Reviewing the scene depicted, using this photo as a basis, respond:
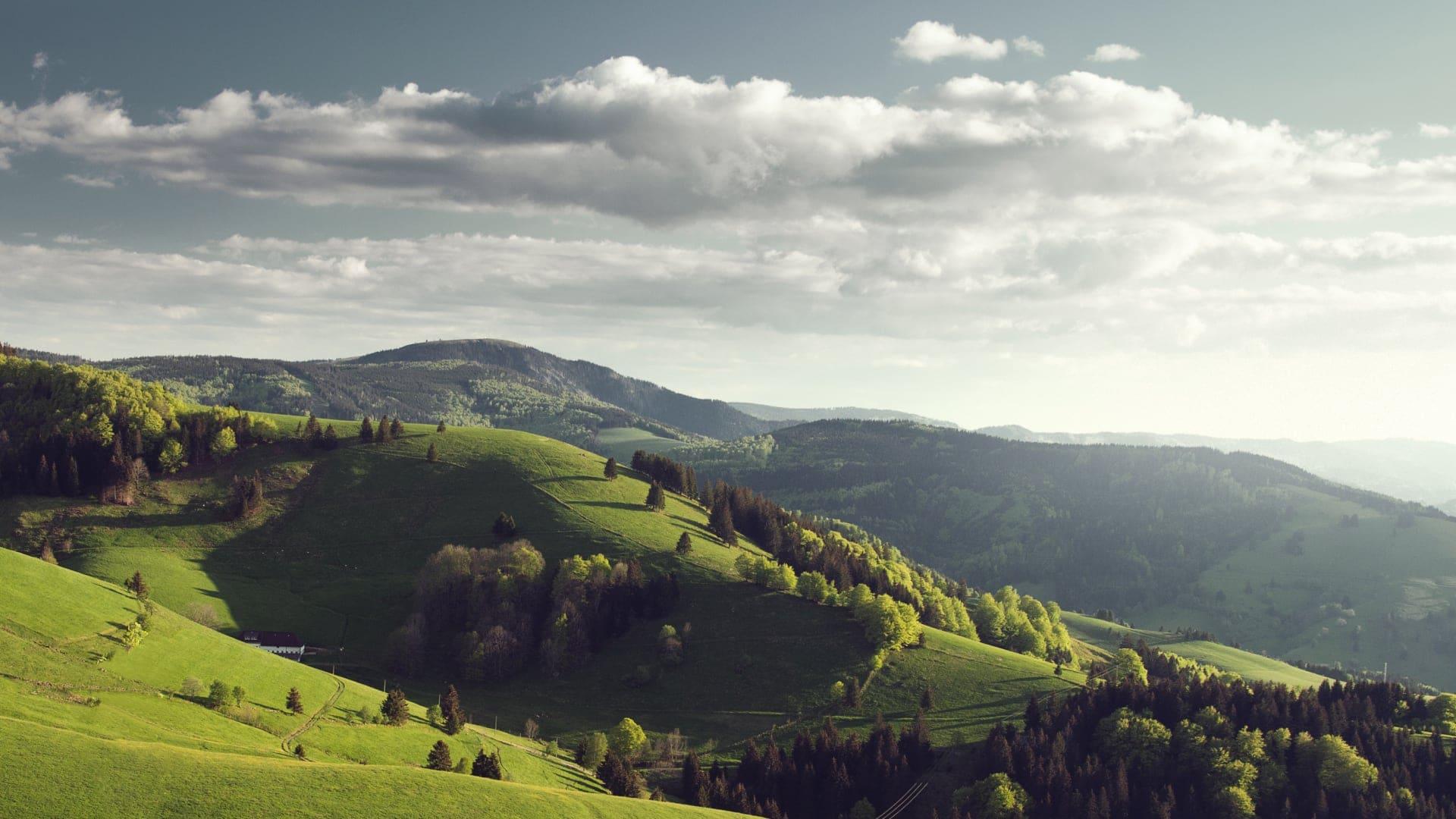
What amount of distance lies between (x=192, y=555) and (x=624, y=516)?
3236 inches

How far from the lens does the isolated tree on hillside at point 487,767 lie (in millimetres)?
81500

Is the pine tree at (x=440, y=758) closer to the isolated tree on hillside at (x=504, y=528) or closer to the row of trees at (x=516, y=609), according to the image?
the row of trees at (x=516, y=609)

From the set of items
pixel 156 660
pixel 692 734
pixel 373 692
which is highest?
pixel 156 660

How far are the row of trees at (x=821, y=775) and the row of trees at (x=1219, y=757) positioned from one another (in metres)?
9.06

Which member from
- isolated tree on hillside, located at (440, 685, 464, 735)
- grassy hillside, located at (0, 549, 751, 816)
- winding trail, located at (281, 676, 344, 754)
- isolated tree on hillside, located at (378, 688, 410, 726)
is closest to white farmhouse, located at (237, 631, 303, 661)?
grassy hillside, located at (0, 549, 751, 816)

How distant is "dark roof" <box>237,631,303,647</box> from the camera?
459ft

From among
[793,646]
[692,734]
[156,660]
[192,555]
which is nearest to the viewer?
[156,660]

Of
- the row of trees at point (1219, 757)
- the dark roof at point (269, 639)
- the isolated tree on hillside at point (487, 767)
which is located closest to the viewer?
the isolated tree on hillside at point (487, 767)

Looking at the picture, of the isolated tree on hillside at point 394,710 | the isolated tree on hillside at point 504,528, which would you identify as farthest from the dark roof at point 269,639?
the isolated tree on hillside at point 394,710

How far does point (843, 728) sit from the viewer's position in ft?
420

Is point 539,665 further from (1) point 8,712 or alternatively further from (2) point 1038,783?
(1) point 8,712

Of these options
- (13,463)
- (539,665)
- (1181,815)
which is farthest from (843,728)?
(13,463)

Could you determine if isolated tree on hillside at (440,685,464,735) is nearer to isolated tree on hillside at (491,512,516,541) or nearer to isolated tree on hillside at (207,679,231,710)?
isolated tree on hillside at (207,679,231,710)

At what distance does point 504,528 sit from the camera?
181500mm
